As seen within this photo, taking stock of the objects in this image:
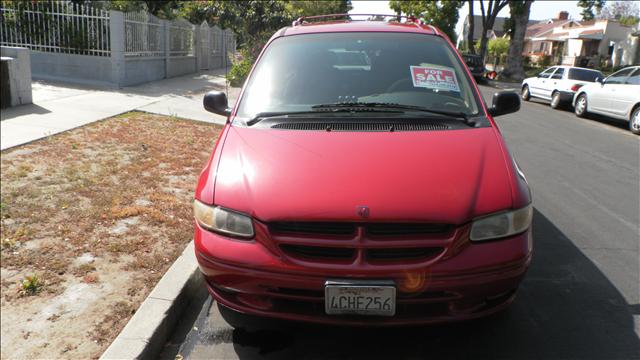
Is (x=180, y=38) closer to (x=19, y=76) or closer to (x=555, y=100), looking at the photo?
(x=19, y=76)

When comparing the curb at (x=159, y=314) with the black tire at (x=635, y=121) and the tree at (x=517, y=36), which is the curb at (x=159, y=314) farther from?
the tree at (x=517, y=36)

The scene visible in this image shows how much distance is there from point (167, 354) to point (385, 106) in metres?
2.13

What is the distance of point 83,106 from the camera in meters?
10.2

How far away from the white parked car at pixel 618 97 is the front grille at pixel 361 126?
10.8m

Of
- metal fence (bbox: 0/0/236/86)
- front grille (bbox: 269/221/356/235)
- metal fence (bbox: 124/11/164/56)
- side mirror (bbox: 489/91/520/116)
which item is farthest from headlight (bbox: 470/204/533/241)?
metal fence (bbox: 124/11/164/56)

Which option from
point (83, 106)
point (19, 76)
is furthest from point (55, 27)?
point (19, 76)

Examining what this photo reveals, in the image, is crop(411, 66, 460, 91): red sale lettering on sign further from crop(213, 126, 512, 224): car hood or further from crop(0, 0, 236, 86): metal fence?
crop(0, 0, 236, 86): metal fence

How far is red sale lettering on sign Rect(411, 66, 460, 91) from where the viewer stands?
153 inches

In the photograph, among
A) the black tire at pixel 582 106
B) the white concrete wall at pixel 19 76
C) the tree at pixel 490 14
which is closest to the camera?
the white concrete wall at pixel 19 76

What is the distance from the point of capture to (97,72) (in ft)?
45.9

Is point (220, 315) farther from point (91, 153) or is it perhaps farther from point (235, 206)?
point (91, 153)

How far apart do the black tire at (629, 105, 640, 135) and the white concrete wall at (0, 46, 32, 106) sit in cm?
1288

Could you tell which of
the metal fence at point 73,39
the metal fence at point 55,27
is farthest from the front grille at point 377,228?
the metal fence at point 55,27

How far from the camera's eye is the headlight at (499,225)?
2.71m
